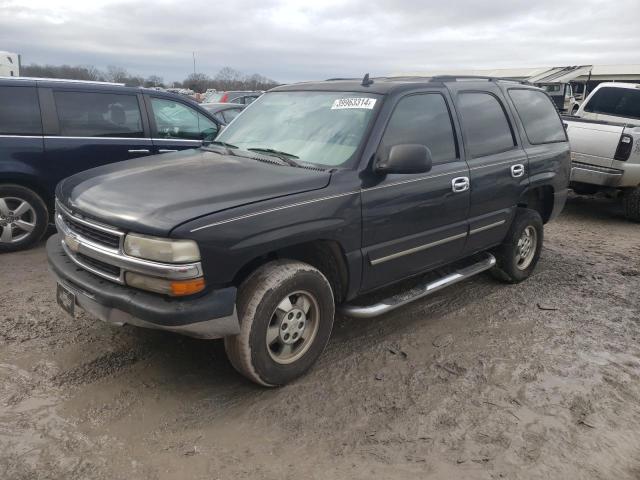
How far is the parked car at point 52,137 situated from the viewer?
18.0 ft

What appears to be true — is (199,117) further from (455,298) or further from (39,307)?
(455,298)

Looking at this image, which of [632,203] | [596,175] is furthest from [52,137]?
[632,203]

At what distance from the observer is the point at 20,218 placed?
5.62 m

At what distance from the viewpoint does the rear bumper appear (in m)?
7.66

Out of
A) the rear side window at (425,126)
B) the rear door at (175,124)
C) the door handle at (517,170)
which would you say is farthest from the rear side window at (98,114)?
the door handle at (517,170)

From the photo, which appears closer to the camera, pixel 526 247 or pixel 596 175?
pixel 526 247

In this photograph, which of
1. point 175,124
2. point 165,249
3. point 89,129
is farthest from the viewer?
point 175,124

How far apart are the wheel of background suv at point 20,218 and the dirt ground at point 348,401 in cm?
113

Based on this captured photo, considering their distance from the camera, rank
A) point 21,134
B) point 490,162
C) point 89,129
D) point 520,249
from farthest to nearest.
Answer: point 89,129 < point 21,134 < point 520,249 < point 490,162

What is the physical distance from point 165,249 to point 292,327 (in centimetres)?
96

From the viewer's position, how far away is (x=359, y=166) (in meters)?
3.50

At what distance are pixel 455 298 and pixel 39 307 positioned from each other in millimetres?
3519

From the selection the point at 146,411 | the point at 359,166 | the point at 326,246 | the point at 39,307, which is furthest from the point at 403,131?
the point at 39,307

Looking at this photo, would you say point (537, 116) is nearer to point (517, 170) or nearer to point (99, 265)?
point (517, 170)
